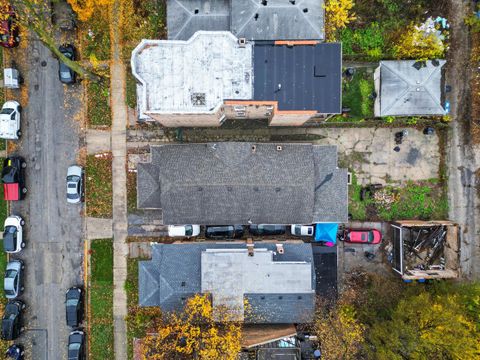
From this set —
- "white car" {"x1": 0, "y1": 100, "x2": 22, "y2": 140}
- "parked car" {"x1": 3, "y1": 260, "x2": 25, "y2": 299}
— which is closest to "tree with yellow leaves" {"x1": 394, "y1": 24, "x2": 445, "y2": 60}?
"white car" {"x1": 0, "y1": 100, "x2": 22, "y2": 140}

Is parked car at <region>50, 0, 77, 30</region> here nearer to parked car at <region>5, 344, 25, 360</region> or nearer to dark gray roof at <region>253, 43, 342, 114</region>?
dark gray roof at <region>253, 43, 342, 114</region>

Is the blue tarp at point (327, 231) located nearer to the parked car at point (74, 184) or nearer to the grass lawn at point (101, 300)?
the grass lawn at point (101, 300)

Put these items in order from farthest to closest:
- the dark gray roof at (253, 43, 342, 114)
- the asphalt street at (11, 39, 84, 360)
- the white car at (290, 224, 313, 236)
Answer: the asphalt street at (11, 39, 84, 360) → the white car at (290, 224, 313, 236) → the dark gray roof at (253, 43, 342, 114)

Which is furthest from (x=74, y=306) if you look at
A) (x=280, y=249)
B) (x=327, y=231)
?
(x=327, y=231)

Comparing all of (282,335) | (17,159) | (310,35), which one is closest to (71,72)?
(17,159)

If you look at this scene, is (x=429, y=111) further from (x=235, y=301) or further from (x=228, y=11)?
(x=235, y=301)

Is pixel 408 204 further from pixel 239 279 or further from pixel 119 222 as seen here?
pixel 119 222

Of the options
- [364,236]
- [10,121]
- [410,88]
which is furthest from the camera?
[364,236]
